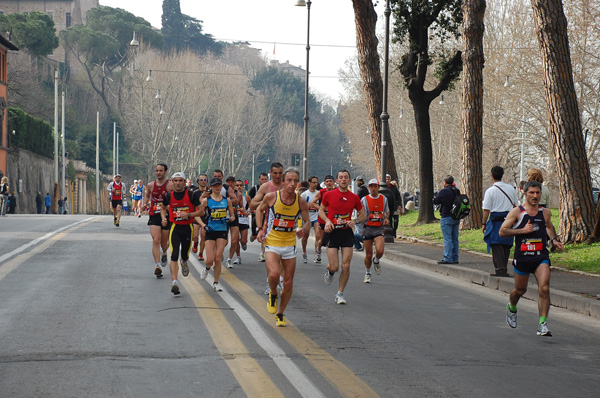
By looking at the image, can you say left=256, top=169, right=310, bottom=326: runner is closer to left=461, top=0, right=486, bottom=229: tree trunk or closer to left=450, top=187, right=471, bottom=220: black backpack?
left=450, top=187, right=471, bottom=220: black backpack

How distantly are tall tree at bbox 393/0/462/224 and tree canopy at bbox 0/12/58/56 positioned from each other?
54.4 m

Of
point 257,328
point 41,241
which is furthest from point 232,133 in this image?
point 257,328

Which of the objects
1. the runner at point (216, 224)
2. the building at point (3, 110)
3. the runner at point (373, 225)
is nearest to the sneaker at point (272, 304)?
the runner at point (216, 224)

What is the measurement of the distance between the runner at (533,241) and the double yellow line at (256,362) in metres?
2.47

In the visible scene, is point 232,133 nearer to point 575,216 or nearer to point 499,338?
point 575,216

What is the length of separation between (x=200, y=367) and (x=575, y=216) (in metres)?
12.9

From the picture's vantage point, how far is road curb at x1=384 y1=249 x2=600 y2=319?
11367mm

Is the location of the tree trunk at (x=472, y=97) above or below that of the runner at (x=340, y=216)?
above

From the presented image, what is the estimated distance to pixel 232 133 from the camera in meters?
86.0

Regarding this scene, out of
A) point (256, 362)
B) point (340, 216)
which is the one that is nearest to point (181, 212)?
point (340, 216)

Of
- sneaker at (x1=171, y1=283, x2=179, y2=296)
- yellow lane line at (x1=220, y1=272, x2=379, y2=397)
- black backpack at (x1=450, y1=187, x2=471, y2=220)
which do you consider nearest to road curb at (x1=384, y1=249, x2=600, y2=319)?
black backpack at (x1=450, y1=187, x2=471, y2=220)

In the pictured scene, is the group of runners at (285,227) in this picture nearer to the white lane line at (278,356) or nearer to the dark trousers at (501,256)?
the white lane line at (278,356)

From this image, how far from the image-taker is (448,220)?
16.5m

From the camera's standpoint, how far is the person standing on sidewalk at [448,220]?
16.5 meters
